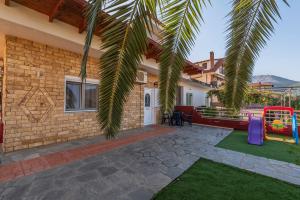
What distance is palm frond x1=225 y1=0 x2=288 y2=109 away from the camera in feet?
5.34

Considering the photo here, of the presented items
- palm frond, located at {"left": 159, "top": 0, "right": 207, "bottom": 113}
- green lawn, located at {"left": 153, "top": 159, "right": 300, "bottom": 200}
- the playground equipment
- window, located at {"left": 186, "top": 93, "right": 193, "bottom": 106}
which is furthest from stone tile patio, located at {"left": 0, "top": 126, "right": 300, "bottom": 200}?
window, located at {"left": 186, "top": 93, "right": 193, "bottom": 106}

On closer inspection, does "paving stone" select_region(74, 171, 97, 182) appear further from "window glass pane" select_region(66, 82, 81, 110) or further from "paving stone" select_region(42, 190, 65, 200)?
"window glass pane" select_region(66, 82, 81, 110)

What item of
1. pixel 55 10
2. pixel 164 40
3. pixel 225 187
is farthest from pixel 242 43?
pixel 55 10

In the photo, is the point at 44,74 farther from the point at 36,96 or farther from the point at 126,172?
the point at 126,172

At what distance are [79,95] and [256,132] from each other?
7488 millimetres

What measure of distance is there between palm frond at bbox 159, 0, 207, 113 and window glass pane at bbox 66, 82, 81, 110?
17.6 feet

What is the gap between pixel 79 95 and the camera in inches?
253

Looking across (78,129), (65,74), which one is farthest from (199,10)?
(78,129)

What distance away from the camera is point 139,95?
902 cm

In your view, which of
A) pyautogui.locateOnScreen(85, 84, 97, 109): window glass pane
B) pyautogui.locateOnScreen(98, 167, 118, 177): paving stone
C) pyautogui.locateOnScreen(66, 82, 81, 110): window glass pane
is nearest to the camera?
pyautogui.locateOnScreen(98, 167, 118, 177): paving stone

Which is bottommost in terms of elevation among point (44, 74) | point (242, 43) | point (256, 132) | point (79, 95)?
point (256, 132)

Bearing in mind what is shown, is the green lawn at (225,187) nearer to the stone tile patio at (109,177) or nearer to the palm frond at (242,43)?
the stone tile patio at (109,177)

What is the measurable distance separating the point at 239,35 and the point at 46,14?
4894 millimetres

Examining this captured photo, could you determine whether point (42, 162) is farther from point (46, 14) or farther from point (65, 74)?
point (46, 14)
